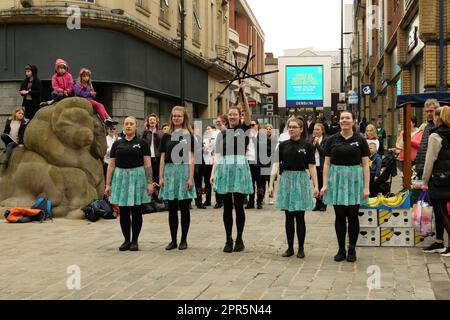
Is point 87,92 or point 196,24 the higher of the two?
point 196,24

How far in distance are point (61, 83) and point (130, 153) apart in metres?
5.31

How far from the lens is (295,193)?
8.15 m

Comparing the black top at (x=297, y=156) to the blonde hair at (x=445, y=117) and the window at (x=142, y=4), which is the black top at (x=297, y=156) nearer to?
the blonde hair at (x=445, y=117)

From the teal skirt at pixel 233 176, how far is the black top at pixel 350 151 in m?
1.30

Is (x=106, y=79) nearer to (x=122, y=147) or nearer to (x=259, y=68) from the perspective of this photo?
(x=122, y=147)

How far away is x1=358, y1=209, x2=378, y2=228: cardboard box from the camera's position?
8.88 metres

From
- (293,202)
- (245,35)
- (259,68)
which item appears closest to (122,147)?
(293,202)

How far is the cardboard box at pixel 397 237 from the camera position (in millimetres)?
9000

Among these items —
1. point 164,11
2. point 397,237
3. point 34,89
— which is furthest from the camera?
point 164,11

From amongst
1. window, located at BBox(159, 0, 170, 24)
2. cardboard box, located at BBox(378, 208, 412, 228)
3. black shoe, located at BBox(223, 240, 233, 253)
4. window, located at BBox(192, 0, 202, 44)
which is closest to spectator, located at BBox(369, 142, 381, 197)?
cardboard box, located at BBox(378, 208, 412, 228)

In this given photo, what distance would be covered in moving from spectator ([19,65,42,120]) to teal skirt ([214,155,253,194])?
6665 mm

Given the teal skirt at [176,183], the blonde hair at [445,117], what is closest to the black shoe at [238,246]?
the teal skirt at [176,183]

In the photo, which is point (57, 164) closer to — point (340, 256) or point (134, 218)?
point (134, 218)

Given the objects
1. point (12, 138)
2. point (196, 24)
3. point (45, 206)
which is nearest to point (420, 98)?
point (45, 206)
